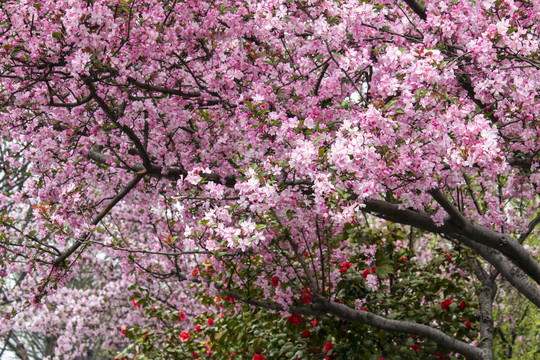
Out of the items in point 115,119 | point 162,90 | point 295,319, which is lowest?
point 295,319

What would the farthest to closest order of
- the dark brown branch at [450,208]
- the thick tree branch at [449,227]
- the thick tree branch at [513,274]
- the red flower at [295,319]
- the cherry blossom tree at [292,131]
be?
the red flower at [295,319], the thick tree branch at [513,274], the thick tree branch at [449,227], the dark brown branch at [450,208], the cherry blossom tree at [292,131]

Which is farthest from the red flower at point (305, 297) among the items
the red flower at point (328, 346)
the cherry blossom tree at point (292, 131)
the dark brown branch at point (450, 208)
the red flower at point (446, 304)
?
the dark brown branch at point (450, 208)

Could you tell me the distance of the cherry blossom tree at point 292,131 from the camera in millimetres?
2818

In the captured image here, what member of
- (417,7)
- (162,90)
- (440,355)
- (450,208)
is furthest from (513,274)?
(162,90)

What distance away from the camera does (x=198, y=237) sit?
9.55ft

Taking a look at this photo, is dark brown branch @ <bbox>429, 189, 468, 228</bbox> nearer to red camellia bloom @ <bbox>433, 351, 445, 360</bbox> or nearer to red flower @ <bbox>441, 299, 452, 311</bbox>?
red flower @ <bbox>441, 299, 452, 311</bbox>

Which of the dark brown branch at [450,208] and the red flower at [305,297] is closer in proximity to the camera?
the dark brown branch at [450,208]

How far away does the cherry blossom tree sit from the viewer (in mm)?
2818

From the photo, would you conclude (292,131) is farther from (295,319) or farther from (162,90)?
(295,319)

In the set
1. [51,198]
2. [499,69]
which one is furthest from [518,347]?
[51,198]

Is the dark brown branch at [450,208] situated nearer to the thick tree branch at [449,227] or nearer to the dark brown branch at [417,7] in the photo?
the thick tree branch at [449,227]

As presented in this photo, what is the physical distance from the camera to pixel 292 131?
10.7ft

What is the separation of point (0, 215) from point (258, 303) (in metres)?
2.34

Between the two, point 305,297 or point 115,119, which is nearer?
point 115,119
